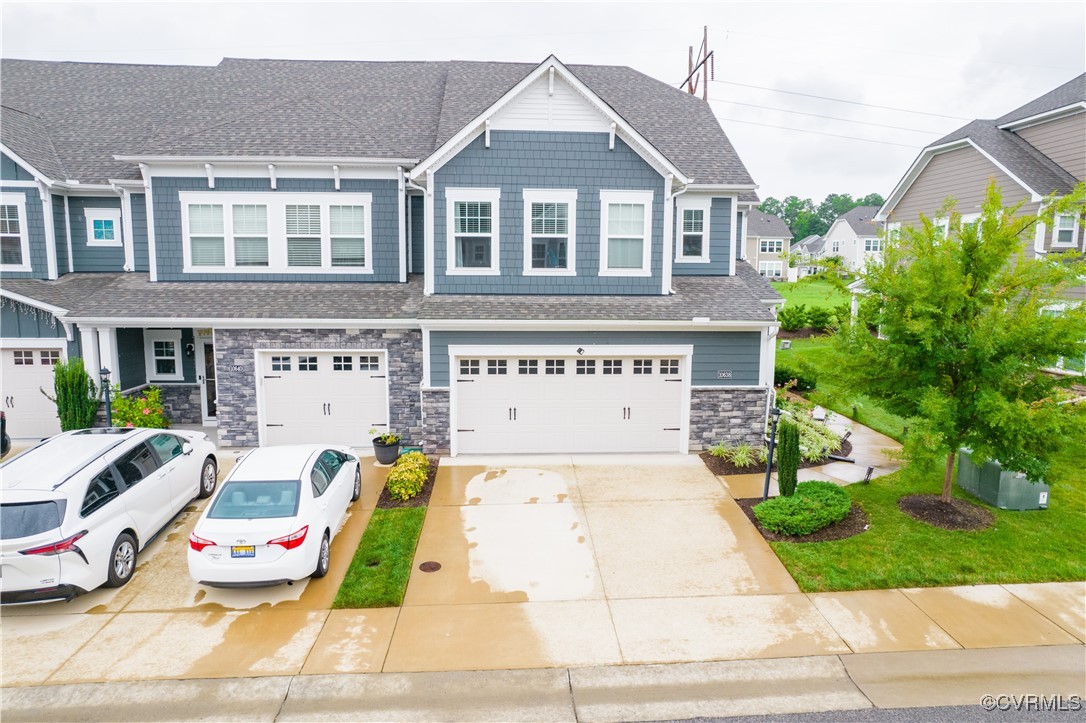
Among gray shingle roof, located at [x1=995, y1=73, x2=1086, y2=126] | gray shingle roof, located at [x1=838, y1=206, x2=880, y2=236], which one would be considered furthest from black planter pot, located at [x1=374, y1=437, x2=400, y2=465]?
gray shingle roof, located at [x1=838, y1=206, x2=880, y2=236]

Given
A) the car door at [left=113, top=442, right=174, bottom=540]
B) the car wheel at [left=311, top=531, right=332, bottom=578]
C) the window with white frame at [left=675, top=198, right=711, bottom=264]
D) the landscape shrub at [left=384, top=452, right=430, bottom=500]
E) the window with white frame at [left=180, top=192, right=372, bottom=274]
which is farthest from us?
the window with white frame at [left=675, top=198, right=711, bottom=264]

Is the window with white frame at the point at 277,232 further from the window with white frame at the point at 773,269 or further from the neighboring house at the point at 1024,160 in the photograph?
the window with white frame at the point at 773,269

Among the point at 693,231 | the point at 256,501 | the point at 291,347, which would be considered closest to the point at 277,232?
the point at 291,347

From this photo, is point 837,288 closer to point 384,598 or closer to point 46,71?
point 384,598

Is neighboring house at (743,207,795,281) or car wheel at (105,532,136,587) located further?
neighboring house at (743,207,795,281)

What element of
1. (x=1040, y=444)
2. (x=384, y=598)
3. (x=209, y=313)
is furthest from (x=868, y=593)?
(x=209, y=313)

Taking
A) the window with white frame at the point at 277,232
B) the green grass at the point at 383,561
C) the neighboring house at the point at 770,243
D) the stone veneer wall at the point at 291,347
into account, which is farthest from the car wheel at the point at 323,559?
the neighboring house at the point at 770,243

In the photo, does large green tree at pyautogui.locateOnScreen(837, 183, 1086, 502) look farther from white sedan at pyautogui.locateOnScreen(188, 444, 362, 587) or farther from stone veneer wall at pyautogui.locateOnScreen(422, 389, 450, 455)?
white sedan at pyautogui.locateOnScreen(188, 444, 362, 587)

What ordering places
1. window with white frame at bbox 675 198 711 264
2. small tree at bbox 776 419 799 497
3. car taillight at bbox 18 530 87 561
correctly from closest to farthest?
car taillight at bbox 18 530 87 561, small tree at bbox 776 419 799 497, window with white frame at bbox 675 198 711 264
